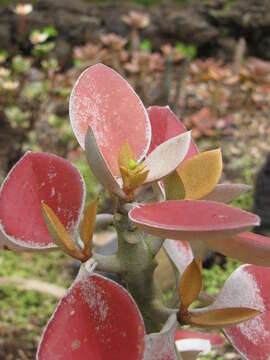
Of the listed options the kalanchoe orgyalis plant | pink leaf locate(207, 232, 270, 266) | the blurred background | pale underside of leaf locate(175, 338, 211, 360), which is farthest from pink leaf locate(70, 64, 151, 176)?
the blurred background

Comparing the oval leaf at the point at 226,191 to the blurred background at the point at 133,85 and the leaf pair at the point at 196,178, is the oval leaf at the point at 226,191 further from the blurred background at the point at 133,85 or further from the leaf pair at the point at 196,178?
the blurred background at the point at 133,85

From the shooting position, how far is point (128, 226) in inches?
19.6

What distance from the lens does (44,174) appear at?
51 cm

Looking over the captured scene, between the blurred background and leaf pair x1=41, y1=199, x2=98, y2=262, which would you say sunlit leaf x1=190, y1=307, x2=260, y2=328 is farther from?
the blurred background

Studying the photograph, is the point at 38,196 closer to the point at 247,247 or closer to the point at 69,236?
the point at 69,236

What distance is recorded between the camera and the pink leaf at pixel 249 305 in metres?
0.53

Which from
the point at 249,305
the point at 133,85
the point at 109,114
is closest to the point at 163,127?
the point at 109,114

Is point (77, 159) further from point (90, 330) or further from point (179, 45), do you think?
point (90, 330)

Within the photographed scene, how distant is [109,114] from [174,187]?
84mm

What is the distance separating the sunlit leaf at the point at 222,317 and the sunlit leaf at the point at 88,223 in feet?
0.38

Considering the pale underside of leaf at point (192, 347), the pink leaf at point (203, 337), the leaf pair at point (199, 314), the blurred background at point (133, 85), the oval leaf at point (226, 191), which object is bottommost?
the blurred background at point (133, 85)

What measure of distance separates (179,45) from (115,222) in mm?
3482

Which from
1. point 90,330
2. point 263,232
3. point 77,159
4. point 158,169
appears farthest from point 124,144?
point 77,159

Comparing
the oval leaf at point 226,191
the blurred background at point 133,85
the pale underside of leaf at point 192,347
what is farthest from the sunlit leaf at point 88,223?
the blurred background at point 133,85
